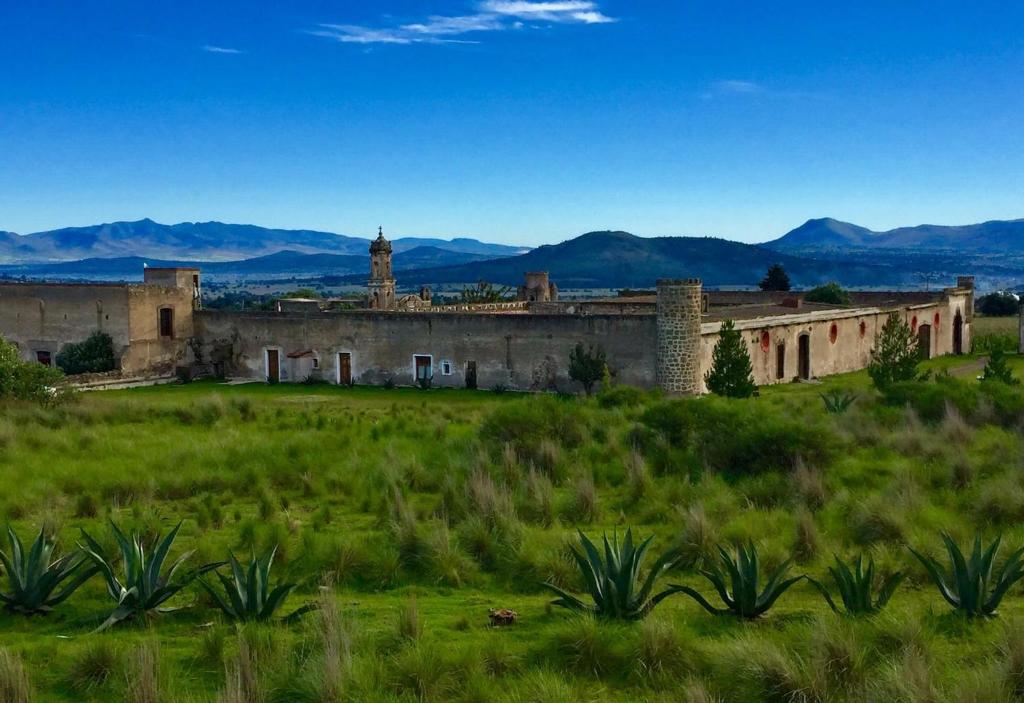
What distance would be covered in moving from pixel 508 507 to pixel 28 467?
6989mm

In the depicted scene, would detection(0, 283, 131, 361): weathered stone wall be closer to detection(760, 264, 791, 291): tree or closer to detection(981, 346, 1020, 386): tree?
detection(981, 346, 1020, 386): tree

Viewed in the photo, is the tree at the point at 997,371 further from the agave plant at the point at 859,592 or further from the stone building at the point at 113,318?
the stone building at the point at 113,318

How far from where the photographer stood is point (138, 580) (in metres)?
8.79

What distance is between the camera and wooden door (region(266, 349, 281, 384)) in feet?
119

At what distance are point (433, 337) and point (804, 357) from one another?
37.9 feet

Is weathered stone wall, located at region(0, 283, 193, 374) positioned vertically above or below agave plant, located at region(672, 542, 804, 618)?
above

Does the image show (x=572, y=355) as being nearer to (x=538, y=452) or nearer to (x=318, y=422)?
(x=318, y=422)

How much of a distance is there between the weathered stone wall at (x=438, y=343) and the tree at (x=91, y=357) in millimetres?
3126

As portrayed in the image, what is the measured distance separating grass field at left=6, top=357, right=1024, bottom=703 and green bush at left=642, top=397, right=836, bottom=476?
40 mm

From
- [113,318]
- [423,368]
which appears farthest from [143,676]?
[113,318]

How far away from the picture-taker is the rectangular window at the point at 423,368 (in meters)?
33.6

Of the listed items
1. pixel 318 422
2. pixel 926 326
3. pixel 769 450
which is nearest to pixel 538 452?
pixel 769 450

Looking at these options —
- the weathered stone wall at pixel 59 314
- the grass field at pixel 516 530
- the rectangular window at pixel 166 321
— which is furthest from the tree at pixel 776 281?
the grass field at pixel 516 530

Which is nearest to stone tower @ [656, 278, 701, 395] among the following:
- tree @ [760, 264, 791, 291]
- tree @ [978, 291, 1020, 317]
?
tree @ [760, 264, 791, 291]
